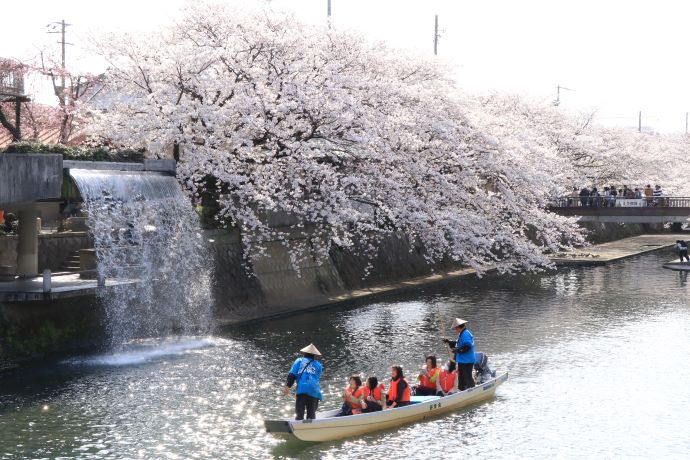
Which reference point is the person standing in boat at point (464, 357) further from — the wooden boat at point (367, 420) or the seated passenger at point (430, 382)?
the seated passenger at point (430, 382)

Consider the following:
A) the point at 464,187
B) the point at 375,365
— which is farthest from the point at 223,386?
the point at 464,187

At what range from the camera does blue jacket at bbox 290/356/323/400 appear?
19.3m

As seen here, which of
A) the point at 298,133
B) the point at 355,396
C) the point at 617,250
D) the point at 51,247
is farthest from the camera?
the point at 617,250

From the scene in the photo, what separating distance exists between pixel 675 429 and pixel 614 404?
2.24 metres

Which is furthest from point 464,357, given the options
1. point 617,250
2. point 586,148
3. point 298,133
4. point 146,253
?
point 586,148

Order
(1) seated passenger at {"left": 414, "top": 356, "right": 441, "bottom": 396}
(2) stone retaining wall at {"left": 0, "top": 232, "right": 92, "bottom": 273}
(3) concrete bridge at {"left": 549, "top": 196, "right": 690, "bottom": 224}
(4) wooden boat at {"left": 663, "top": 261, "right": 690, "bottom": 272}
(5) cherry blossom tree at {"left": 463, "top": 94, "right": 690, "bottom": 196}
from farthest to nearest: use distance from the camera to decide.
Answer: (5) cherry blossom tree at {"left": 463, "top": 94, "right": 690, "bottom": 196}
(3) concrete bridge at {"left": 549, "top": 196, "right": 690, "bottom": 224}
(4) wooden boat at {"left": 663, "top": 261, "right": 690, "bottom": 272}
(2) stone retaining wall at {"left": 0, "top": 232, "right": 92, "bottom": 273}
(1) seated passenger at {"left": 414, "top": 356, "right": 441, "bottom": 396}

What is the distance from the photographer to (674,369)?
26.6m

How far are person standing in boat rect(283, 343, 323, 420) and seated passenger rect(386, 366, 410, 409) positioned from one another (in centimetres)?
228

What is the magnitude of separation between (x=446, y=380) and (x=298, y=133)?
16.9 metres

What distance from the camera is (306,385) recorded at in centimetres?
1928

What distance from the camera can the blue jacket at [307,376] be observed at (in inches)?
760

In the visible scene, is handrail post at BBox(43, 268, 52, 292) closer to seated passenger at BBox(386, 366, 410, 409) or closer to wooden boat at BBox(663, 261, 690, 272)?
seated passenger at BBox(386, 366, 410, 409)

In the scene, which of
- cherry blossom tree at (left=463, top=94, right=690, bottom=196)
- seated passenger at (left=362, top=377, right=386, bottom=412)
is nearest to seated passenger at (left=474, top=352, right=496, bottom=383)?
seated passenger at (left=362, top=377, right=386, bottom=412)

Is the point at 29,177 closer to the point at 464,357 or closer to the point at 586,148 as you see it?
the point at 464,357
